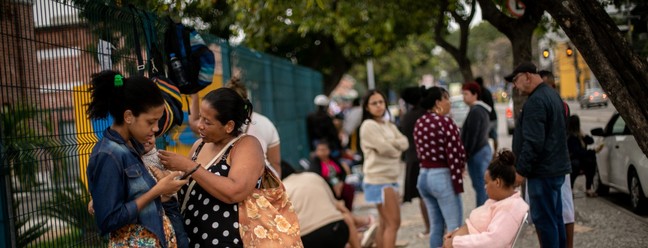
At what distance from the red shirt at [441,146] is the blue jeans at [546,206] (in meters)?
0.86

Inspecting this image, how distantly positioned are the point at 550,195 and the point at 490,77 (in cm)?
9856

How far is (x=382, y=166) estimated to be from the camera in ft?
25.0

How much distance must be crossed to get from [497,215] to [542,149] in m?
1.12

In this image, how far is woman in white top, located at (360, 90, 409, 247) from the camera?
7.55 m

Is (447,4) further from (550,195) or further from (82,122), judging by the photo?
(82,122)

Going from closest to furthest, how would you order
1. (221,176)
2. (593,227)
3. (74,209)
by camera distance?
(221,176), (74,209), (593,227)

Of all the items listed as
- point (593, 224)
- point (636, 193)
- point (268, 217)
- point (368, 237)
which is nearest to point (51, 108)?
point (268, 217)

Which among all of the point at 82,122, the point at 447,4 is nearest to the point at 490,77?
the point at 447,4

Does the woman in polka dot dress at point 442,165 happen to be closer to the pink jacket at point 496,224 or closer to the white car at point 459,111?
the pink jacket at point 496,224

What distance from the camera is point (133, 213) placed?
10.7 feet

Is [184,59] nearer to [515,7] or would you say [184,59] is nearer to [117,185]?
[117,185]

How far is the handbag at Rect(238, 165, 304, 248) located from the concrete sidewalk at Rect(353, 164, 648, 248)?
4.20m

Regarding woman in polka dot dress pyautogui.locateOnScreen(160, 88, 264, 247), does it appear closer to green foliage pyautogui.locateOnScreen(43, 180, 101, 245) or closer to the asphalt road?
green foliage pyautogui.locateOnScreen(43, 180, 101, 245)

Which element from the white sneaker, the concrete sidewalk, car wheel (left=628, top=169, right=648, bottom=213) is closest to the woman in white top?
the white sneaker
